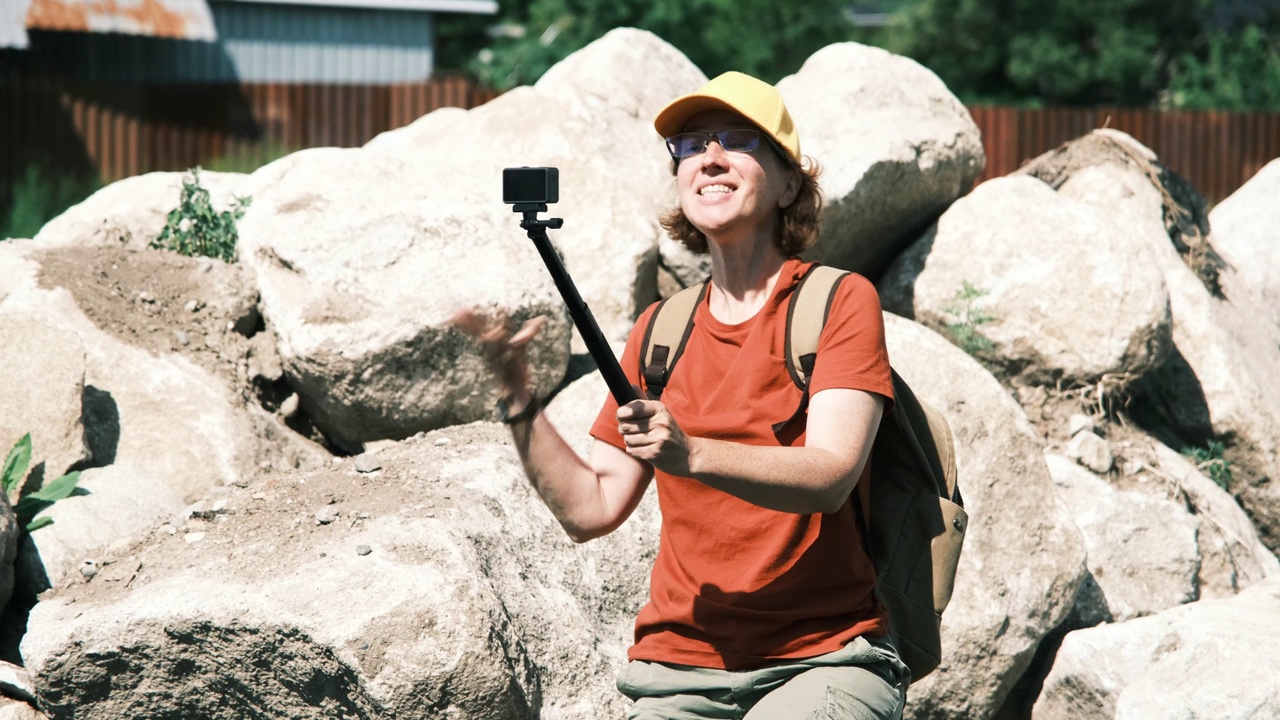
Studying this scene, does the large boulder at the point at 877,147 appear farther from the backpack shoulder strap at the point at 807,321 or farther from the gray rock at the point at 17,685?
the gray rock at the point at 17,685

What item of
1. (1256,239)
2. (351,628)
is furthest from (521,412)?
(1256,239)

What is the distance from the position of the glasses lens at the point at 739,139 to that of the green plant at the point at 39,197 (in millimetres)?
8853

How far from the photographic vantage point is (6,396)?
436 centimetres

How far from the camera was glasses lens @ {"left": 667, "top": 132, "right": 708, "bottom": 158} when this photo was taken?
107 inches

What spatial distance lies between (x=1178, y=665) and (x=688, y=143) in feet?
8.07

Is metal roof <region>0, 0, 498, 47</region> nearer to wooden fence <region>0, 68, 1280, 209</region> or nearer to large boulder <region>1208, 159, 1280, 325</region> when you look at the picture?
wooden fence <region>0, 68, 1280, 209</region>

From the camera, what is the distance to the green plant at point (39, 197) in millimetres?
10484

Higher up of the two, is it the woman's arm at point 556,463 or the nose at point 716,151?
the nose at point 716,151

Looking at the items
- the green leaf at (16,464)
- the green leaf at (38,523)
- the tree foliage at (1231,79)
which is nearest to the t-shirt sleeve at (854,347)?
the green leaf at (38,523)

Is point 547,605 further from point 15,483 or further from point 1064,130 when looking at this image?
point 1064,130

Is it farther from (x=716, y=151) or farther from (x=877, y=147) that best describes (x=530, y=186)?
(x=877, y=147)

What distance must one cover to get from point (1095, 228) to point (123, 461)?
4.01m

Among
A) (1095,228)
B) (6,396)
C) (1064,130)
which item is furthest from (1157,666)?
(1064,130)

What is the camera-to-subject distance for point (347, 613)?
10.5ft
